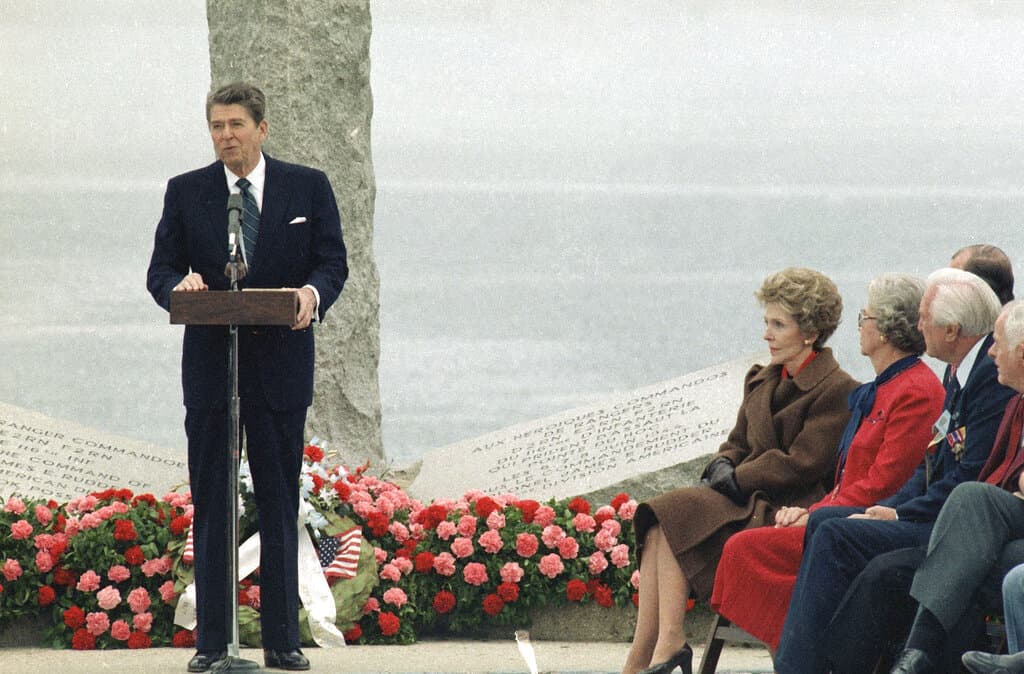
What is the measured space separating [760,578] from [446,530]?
1700 millimetres

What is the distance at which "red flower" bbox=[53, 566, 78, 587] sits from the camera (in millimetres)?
5434

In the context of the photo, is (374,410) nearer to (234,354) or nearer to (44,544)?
(44,544)

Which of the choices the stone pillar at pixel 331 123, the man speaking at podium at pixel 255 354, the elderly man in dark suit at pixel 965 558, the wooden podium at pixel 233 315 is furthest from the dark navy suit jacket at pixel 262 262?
the stone pillar at pixel 331 123

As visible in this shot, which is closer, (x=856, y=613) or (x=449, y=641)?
(x=856, y=613)

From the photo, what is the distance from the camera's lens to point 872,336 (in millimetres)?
4320

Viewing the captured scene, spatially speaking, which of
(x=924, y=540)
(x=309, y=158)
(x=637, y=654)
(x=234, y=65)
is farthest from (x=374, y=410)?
(x=924, y=540)

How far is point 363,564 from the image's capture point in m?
5.53

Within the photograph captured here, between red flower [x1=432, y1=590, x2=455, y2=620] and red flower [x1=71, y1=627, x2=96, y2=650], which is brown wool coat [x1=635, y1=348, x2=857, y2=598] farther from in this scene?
red flower [x1=71, y1=627, x2=96, y2=650]

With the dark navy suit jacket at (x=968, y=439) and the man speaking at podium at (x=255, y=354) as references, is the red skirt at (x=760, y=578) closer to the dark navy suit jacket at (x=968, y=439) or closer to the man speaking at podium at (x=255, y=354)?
the dark navy suit jacket at (x=968, y=439)

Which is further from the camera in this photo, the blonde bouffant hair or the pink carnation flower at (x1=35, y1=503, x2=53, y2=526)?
the pink carnation flower at (x1=35, y1=503, x2=53, y2=526)

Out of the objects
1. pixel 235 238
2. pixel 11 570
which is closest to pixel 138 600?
pixel 11 570

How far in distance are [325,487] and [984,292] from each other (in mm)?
2642

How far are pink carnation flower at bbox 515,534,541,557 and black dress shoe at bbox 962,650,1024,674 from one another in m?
2.22

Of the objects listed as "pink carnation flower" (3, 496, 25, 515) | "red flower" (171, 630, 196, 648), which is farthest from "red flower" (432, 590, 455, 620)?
"pink carnation flower" (3, 496, 25, 515)
